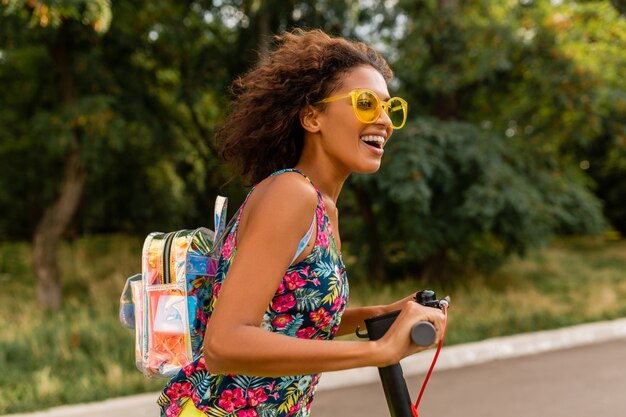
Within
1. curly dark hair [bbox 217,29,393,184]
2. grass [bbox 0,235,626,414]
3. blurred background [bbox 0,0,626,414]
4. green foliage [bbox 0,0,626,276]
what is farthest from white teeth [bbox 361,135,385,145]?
green foliage [bbox 0,0,626,276]

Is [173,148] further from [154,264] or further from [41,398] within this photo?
[154,264]

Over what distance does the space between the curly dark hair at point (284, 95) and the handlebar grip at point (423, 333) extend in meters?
0.52

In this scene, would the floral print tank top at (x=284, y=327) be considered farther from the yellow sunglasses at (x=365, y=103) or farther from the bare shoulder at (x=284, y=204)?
the yellow sunglasses at (x=365, y=103)

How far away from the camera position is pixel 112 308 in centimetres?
744

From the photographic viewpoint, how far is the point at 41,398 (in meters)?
4.41

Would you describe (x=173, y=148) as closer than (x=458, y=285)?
No

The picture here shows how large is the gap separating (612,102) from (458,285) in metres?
3.15

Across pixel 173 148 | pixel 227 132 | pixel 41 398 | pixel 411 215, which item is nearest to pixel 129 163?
pixel 173 148

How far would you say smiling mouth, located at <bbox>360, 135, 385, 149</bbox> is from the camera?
1.41 meters

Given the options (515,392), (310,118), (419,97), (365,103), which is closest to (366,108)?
(365,103)

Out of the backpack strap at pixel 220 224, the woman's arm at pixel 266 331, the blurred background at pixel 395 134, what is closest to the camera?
the woman's arm at pixel 266 331

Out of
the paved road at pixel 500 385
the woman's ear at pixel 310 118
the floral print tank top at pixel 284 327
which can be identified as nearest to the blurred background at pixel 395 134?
the paved road at pixel 500 385

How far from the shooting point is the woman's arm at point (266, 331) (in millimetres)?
1121

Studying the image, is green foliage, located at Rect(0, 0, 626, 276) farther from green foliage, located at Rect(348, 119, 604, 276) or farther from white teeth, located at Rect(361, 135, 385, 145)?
white teeth, located at Rect(361, 135, 385, 145)
